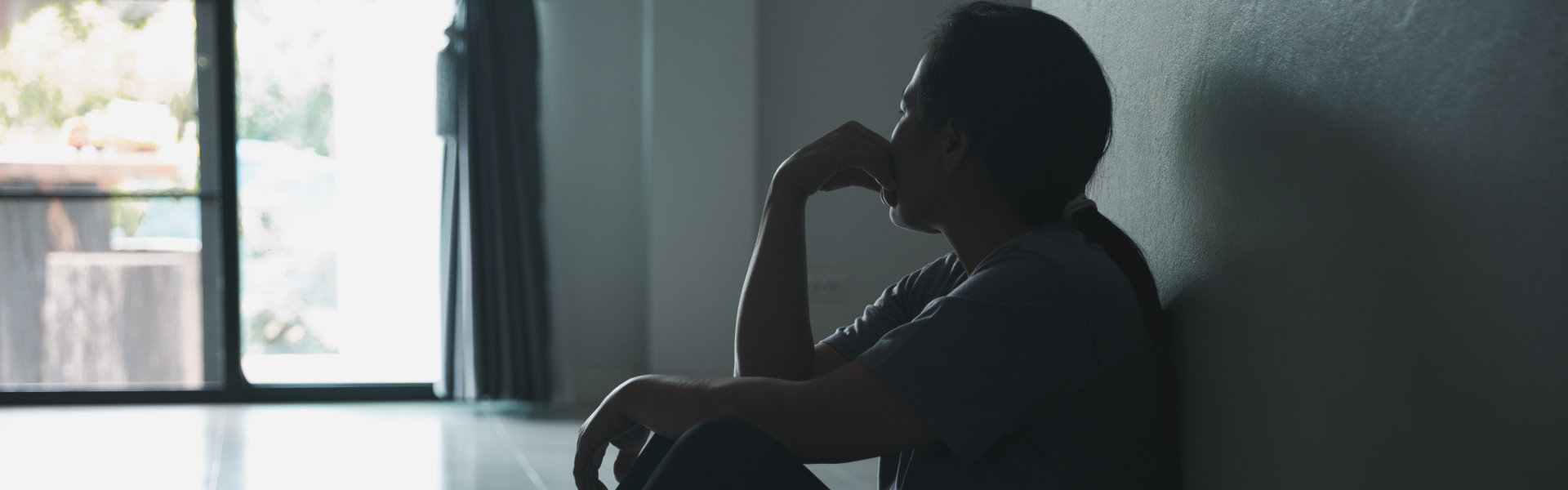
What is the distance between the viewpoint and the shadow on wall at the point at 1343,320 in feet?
2.03

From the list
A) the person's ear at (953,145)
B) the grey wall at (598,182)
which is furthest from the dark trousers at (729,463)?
the grey wall at (598,182)

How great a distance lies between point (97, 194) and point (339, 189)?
79 cm

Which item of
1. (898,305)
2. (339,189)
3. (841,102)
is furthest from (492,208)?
(898,305)

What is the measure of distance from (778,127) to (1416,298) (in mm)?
3378

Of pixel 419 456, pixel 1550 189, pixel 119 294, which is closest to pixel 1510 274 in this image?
pixel 1550 189

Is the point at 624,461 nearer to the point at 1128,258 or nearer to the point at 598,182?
the point at 1128,258

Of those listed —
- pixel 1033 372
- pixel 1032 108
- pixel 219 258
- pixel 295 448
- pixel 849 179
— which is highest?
pixel 1032 108

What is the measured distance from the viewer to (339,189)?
398 cm

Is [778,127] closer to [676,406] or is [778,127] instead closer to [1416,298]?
[676,406]

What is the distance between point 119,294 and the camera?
3.87 m

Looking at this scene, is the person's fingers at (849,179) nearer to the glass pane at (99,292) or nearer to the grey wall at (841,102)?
the grey wall at (841,102)

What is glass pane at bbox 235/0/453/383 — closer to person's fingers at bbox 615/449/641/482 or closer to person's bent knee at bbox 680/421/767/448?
person's fingers at bbox 615/449/641/482

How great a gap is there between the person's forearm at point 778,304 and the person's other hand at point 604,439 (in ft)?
0.46

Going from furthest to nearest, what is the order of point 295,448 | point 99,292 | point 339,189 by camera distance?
point 339,189, point 99,292, point 295,448
